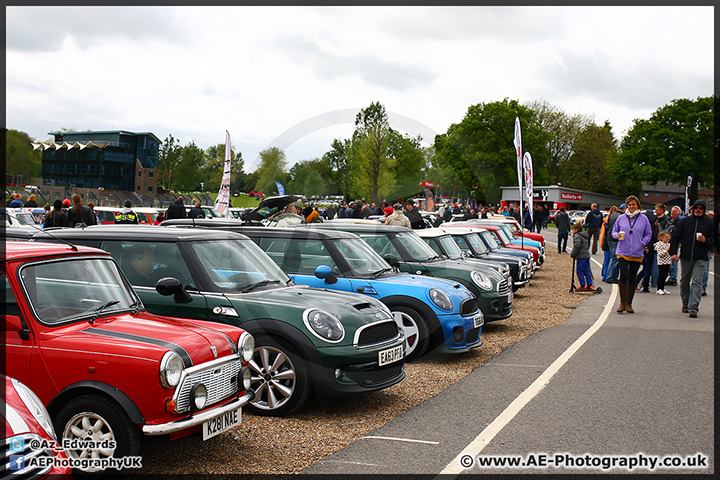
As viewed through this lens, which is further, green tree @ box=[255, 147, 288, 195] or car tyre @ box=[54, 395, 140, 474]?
green tree @ box=[255, 147, 288, 195]

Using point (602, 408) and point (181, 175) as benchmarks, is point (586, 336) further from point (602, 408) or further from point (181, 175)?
point (181, 175)

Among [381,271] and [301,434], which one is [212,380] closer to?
[301,434]

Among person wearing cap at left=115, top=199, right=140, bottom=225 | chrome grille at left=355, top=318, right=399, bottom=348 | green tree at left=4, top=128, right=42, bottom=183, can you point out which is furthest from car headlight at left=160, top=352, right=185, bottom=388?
green tree at left=4, top=128, right=42, bottom=183

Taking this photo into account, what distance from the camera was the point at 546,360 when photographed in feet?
26.5

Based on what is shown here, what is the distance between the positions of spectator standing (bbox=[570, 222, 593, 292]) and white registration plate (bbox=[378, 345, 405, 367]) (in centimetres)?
1021

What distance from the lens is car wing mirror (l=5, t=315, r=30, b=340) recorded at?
4141 mm

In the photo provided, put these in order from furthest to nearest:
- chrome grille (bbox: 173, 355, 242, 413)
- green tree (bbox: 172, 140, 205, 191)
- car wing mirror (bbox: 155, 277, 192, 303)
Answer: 1. green tree (bbox: 172, 140, 205, 191)
2. car wing mirror (bbox: 155, 277, 192, 303)
3. chrome grille (bbox: 173, 355, 242, 413)

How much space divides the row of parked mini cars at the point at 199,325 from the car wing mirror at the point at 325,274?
0.02 meters

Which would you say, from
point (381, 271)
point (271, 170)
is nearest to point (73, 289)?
point (381, 271)

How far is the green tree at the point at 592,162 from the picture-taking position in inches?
3278

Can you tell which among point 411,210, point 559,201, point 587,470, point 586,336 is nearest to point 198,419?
point 587,470

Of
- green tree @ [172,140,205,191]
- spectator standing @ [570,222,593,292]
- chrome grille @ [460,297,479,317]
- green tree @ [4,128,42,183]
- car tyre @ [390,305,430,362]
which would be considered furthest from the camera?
green tree @ [172,140,205,191]

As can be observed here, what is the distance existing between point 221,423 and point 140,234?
269 cm

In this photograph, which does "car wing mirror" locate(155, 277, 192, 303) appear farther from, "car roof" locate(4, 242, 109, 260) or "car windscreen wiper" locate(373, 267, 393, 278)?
"car windscreen wiper" locate(373, 267, 393, 278)
